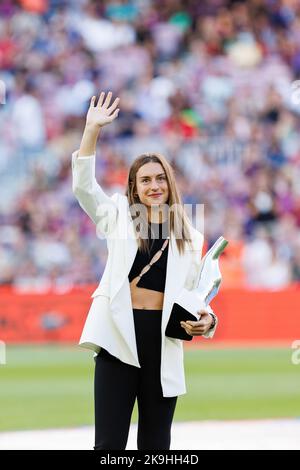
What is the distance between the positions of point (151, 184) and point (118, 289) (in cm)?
57

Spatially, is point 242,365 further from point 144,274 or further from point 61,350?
Result: point 144,274

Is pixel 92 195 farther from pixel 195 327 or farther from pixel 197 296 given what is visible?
pixel 195 327

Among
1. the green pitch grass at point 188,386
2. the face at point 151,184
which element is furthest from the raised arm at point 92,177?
the green pitch grass at point 188,386

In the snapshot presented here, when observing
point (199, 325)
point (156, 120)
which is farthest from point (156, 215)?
point (156, 120)

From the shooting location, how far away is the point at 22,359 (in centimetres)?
1474

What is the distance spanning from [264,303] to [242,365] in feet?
8.27

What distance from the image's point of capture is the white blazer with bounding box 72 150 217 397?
532cm

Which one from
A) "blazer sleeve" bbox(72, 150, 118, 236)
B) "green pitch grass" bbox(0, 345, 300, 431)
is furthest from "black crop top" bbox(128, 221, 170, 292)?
"green pitch grass" bbox(0, 345, 300, 431)

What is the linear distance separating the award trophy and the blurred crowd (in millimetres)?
10915

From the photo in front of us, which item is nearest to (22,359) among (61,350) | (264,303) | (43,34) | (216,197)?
(61,350)

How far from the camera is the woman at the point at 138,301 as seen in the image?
532 centimetres

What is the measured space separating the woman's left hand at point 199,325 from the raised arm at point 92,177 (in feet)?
2.07

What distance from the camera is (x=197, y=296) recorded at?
5.42 metres

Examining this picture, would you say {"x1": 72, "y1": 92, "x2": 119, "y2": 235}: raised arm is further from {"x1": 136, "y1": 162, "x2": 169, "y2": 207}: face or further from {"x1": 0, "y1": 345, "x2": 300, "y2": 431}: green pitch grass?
{"x1": 0, "y1": 345, "x2": 300, "y2": 431}: green pitch grass
